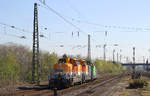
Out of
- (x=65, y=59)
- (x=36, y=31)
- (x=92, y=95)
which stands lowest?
(x=92, y=95)

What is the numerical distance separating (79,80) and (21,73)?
14.9 metres

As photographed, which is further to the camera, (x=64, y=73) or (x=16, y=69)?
(x=16, y=69)

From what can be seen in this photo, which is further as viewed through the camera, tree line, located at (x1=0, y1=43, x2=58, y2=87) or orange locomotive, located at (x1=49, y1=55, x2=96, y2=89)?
tree line, located at (x1=0, y1=43, x2=58, y2=87)

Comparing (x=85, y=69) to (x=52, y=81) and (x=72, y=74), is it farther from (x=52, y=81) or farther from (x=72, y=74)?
(x=52, y=81)

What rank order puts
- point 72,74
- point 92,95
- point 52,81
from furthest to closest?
point 72,74, point 52,81, point 92,95

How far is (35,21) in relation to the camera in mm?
33781

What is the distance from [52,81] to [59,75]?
1.20 m

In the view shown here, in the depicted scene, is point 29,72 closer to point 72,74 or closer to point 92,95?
point 72,74

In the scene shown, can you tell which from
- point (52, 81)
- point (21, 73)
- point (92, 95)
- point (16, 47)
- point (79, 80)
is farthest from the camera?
point (16, 47)

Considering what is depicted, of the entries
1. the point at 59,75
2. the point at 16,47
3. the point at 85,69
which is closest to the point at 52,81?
the point at 59,75

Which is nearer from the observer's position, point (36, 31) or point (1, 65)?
point (36, 31)

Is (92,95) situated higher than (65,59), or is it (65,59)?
(65,59)

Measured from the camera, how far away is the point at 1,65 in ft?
141

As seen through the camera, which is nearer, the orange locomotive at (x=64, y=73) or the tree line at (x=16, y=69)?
the orange locomotive at (x=64, y=73)
